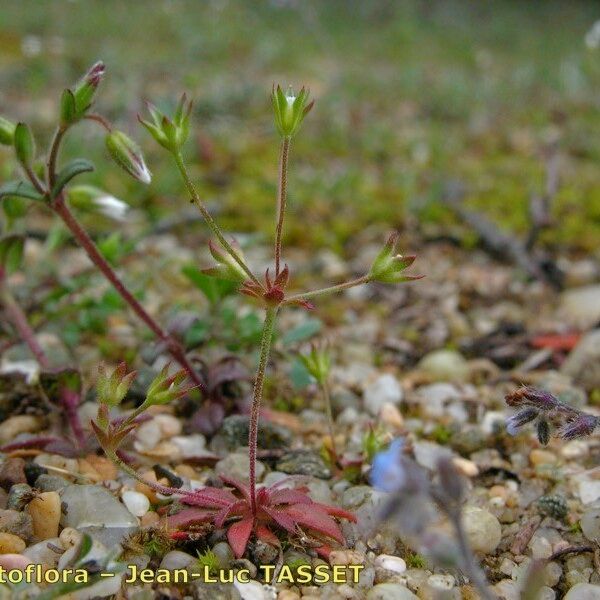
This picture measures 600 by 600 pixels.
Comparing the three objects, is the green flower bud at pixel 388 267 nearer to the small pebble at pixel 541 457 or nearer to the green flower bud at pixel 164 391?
the green flower bud at pixel 164 391

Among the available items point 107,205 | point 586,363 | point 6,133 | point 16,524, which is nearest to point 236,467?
point 16,524

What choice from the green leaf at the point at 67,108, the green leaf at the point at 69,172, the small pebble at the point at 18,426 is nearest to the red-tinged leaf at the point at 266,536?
the small pebble at the point at 18,426

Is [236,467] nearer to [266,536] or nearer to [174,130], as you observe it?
[266,536]

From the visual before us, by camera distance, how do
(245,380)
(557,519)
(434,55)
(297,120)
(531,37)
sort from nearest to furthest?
1. (297,120)
2. (557,519)
3. (245,380)
4. (434,55)
5. (531,37)

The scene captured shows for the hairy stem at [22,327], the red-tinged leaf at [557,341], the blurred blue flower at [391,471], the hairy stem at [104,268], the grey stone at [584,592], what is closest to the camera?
the blurred blue flower at [391,471]

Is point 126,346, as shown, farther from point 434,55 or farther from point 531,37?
point 531,37

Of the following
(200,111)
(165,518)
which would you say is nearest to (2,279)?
(165,518)

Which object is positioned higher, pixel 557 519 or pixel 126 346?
pixel 126 346
